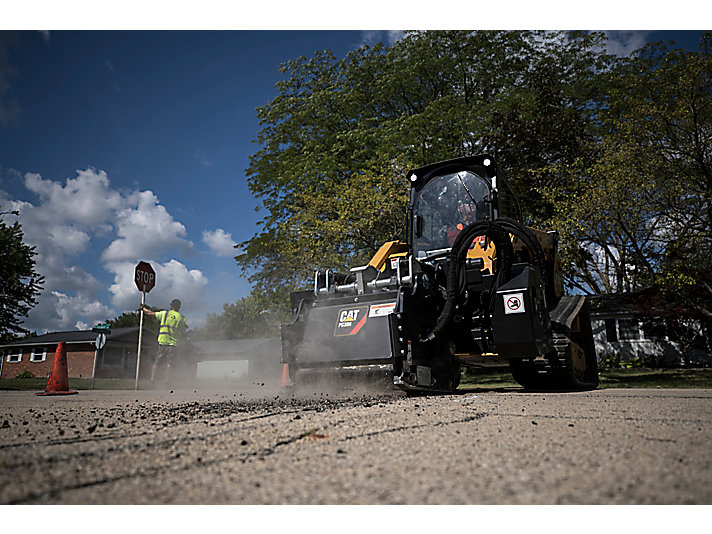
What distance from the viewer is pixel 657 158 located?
10992mm

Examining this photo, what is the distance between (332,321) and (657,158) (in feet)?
29.8

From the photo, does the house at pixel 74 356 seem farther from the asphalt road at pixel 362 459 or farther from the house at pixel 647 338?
the asphalt road at pixel 362 459

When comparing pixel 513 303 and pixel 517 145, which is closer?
pixel 513 303

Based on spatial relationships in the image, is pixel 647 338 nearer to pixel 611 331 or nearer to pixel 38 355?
pixel 611 331

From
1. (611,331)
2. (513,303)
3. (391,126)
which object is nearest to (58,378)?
(513,303)

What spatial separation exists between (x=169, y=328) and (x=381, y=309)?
20.0ft

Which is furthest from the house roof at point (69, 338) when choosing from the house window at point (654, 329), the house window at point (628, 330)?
the house window at point (654, 329)

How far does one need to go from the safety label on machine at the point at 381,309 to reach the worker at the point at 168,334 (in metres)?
5.87

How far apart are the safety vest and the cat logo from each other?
17.9 ft

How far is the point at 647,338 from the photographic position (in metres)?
25.3

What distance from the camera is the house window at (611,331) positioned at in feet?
85.9

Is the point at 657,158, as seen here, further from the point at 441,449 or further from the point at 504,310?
the point at 441,449

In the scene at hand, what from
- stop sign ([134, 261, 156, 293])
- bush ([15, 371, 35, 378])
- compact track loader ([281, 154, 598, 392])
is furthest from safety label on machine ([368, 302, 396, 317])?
bush ([15, 371, 35, 378])

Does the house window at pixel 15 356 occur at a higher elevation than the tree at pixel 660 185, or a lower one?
lower
